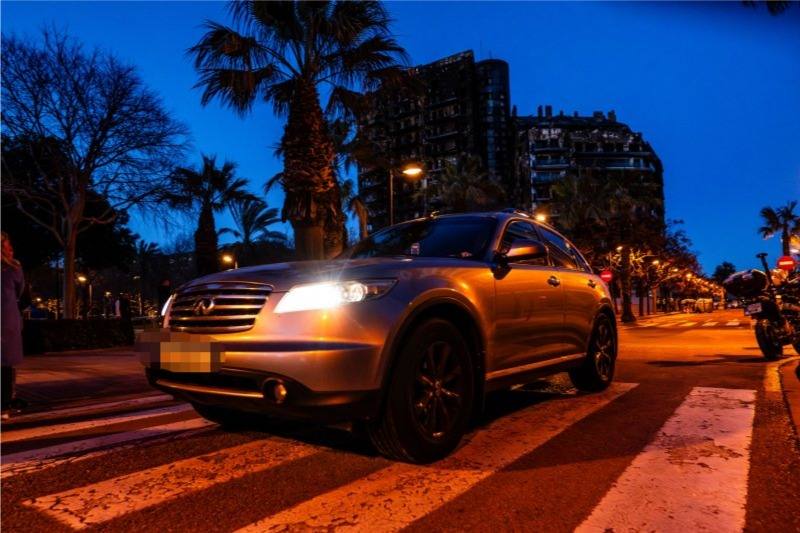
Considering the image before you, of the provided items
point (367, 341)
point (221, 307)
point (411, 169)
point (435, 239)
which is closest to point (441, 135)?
point (411, 169)

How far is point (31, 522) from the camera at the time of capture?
271cm

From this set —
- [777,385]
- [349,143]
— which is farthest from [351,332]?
[349,143]

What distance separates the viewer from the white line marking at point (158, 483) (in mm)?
2838

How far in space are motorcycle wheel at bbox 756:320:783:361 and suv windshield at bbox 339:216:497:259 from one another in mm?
Answer: 7162

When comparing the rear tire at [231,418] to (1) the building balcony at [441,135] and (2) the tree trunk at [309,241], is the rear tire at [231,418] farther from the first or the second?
(1) the building balcony at [441,135]

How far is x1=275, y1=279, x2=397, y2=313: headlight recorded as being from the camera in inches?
126

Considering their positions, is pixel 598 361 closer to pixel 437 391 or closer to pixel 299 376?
pixel 437 391

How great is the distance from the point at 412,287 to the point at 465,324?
26.0 inches

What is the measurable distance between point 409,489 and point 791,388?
17.6 ft

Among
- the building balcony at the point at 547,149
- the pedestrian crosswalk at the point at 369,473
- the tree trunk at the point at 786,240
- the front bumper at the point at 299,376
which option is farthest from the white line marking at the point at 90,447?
the building balcony at the point at 547,149

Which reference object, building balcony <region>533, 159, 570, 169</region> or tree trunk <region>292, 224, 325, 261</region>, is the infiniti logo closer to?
tree trunk <region>292, 224, 325, 261</region>

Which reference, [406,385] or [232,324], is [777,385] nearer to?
[406,385]

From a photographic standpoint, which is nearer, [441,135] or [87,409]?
[87,409]

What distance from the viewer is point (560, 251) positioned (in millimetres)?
5809
